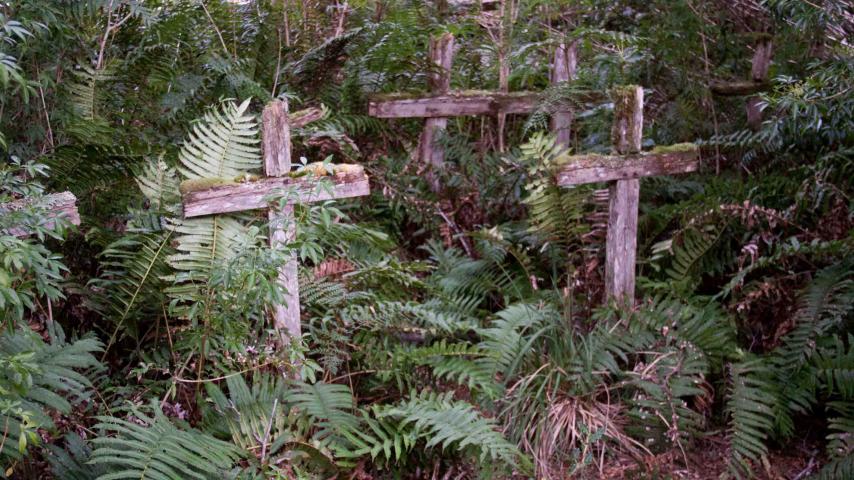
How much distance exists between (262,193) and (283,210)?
12 centimetres

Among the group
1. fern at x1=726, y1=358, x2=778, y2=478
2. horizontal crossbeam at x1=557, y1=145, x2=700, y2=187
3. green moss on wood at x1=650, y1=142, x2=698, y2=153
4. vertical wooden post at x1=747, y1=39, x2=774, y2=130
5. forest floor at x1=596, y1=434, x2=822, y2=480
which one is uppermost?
vertical wooden post at x1=747, y1=39, x2=774, y2=130

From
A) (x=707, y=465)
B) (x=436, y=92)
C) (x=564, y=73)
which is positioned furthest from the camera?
(x=564, y=73)

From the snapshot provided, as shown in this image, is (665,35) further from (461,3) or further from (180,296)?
(180,296)

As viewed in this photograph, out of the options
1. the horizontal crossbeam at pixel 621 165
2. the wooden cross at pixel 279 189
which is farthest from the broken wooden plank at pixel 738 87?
the wooden cross at pixel 279 189

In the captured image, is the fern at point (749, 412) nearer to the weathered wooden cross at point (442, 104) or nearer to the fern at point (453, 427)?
the fern at point (453, 427)

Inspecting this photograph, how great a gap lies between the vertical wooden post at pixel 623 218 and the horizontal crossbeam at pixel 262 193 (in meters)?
1.55

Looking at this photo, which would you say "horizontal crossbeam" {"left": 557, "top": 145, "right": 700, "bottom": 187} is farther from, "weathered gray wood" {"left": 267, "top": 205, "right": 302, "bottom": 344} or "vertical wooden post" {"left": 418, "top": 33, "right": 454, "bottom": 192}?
"vertical wooden post" {"left": 418, "top": 33, "right": 454, "bottom": 192}

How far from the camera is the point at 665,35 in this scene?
579cm

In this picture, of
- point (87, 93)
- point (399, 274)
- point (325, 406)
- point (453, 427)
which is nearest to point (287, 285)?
point (325, 406)

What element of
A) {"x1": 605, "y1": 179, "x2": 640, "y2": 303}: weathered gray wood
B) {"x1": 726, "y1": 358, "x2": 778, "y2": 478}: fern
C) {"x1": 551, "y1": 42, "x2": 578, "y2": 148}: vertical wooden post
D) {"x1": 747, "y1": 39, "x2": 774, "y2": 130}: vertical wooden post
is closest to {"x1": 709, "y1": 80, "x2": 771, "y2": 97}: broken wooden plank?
{"x1": 747, "y1": 39, "x2": 774, "y2": 130}: vertical wooden post

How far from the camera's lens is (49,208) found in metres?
2.89

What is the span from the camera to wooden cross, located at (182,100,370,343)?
3.40m

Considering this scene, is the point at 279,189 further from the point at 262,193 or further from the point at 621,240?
the point at 621,240

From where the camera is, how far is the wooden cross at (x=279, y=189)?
340 cm
